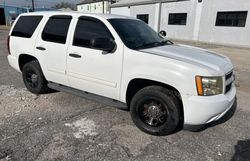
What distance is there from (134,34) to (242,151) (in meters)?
2.61

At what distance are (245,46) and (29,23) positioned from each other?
57.1 ft

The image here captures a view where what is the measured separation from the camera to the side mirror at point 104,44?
3.46 m

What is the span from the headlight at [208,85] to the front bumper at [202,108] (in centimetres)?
7

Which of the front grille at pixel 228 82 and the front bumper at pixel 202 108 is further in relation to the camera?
the front grille at pixel 228 82

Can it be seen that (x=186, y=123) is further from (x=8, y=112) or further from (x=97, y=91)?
(x=8, y=112)

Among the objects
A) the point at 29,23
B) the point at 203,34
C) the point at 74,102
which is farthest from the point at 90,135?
the point at 203,34

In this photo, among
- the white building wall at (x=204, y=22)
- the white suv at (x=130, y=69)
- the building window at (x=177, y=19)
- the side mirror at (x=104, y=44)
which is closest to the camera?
the white suv at (x=130, y=69)

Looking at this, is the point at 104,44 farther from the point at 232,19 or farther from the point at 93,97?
the point at 232,19

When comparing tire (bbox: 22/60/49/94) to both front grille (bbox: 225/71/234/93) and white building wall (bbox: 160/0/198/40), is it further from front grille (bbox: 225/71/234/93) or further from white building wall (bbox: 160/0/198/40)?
white building wall (bbox: 160/0/198/40)

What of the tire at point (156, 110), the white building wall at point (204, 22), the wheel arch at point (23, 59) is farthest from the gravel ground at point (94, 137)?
the white building wall at point (204, 22)

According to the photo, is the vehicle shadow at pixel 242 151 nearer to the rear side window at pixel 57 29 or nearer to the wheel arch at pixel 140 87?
the wheel arch at pixel 140 87

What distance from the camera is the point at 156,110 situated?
3.47 m

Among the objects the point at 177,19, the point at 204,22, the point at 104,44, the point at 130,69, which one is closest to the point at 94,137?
the point at 130,69

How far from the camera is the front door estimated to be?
368cm
